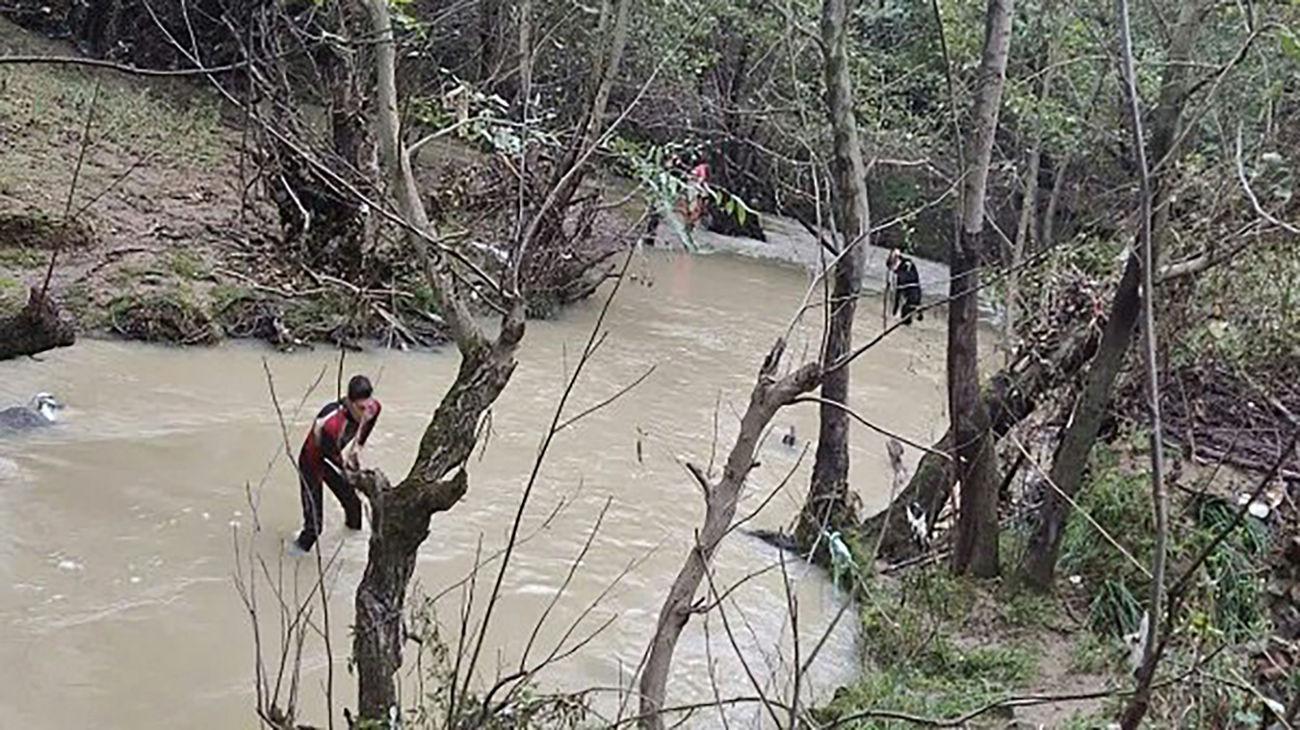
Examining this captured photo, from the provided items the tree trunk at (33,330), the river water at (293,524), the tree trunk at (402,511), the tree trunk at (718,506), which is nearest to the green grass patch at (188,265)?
the river water at (293,524)

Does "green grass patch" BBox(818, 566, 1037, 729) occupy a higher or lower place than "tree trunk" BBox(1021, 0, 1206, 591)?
lower

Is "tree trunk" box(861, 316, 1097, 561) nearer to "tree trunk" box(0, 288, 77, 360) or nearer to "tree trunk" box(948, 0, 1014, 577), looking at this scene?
"tree trunk" box(948, 0, 1014, 577)

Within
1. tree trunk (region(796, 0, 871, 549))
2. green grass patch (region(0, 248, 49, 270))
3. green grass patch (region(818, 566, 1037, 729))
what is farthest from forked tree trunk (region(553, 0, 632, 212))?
green grass patch (region(0, 248, 49, 270))

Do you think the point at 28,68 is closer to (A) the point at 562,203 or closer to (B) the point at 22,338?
(B) the point at 22,338

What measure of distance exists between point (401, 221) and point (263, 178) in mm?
9514

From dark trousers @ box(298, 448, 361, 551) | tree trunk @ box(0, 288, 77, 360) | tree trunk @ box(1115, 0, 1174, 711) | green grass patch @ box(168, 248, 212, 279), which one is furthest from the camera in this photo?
green grass patch @ box(168, 248, 212, 279)

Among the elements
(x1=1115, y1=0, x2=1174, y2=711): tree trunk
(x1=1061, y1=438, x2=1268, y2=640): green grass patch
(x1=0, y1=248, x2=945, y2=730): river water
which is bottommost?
(x1=0, y1=248, x2=945, y2=730): river water

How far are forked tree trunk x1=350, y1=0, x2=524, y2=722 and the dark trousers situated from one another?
2.70 metres

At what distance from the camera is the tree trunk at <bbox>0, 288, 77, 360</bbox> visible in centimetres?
995

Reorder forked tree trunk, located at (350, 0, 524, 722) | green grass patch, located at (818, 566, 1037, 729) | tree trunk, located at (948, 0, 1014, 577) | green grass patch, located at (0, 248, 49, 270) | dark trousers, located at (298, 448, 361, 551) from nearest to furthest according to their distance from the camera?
1. forked tree trunk, located at (350, 0, 524, 722)
2. green grass patch, located at (818, 566, 1037, 729)
3. tree trunk, located at (948, 0, 1014, 577)
4. dark trousers, located at (298, 448, 361, 551)
5. green grass patch, located at (0, 248, 49, 270)

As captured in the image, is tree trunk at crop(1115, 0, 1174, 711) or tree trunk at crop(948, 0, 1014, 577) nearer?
tree trunk at crop(1115, 0, 1174, 711)

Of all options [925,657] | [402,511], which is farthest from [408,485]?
[925,657]

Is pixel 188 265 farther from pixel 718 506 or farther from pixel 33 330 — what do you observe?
pixel 718 506

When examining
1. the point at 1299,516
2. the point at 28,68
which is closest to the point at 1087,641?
the point at 1299,516
